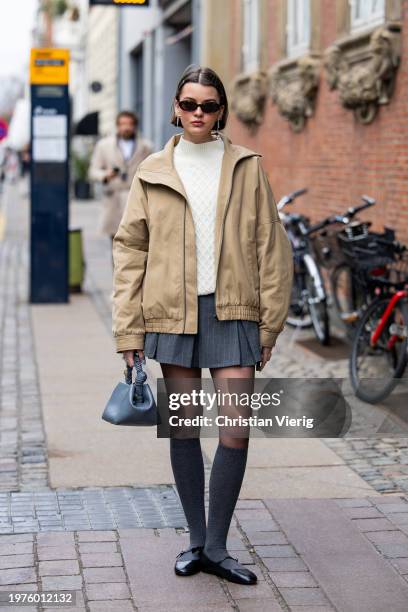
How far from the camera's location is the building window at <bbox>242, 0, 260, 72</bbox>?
1541 centimetres

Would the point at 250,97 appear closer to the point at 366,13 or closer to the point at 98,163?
the point at 98,163

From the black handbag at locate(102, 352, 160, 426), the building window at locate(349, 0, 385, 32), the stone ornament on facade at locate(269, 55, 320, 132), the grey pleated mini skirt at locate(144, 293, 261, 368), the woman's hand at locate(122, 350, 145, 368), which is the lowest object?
the black handbag at locate(102, 352, 160, 426)

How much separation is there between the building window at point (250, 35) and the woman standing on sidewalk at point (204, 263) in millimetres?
11305

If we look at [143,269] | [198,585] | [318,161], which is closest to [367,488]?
[198,585]

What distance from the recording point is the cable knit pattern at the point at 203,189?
4.22 m

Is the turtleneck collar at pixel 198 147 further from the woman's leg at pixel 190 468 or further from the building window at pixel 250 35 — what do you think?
the building window at pixel 250 35

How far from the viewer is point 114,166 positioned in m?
12.5

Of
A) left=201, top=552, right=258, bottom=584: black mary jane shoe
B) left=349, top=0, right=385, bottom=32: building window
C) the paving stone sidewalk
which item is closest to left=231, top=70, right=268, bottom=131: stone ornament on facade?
left=349, top=0, right=385, bottom=32: building window

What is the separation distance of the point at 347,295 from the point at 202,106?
19.2 feet

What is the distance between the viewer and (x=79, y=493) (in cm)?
549

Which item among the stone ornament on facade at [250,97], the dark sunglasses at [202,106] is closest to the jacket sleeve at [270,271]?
the dark sunglasses at [202,106]

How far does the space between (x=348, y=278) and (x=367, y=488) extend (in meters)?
4.47

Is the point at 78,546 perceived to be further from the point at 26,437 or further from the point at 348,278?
the point at 348,278

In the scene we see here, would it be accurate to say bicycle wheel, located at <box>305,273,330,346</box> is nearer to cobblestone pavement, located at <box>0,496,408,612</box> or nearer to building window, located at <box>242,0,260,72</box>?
cobblestone pavement, located at <box>0,496,408,612</box>
